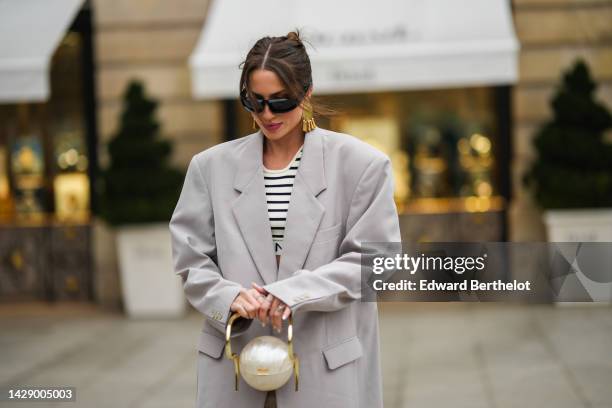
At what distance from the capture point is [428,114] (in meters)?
10.3

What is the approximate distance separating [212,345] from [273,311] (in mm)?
375

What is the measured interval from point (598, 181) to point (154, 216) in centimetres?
476

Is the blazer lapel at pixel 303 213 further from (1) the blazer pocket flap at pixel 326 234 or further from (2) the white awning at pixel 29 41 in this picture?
(2) the white awning at pixel 29 41

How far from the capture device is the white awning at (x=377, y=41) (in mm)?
8430

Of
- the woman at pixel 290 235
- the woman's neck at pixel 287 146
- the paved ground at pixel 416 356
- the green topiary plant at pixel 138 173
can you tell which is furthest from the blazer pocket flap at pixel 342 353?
the green topiary plant at pixel 138 173

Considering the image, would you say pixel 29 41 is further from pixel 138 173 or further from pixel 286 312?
pixel 286 312

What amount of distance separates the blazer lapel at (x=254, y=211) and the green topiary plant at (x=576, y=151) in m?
6.58

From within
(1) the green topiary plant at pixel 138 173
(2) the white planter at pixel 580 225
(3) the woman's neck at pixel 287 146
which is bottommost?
(2) the white planter at pixel 580 225

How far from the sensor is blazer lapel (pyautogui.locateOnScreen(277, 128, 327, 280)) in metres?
2.74

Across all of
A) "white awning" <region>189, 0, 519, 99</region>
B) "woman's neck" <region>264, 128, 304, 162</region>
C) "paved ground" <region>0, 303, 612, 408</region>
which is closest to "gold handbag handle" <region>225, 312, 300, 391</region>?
"woman's neck" <region>264, 128, 304, 162</region>

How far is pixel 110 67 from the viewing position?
10.1 meters

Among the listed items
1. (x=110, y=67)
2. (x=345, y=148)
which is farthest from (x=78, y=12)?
(x=345, y=148)

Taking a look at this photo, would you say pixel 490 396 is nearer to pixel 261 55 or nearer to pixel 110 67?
pixel 261 55

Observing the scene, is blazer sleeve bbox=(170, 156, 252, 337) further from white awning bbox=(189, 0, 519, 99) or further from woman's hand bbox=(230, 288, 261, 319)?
white awning bbox=(189, 0, 519, 99)
